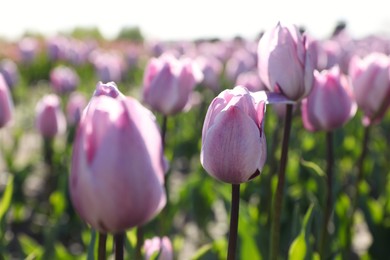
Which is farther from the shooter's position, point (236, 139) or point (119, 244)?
point (236, 139)

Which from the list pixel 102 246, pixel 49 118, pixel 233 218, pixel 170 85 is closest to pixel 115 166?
pixel 102 246

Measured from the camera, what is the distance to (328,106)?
5.89ft

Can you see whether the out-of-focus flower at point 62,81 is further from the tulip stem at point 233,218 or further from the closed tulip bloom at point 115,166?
the closed tulip bloom at point 115,166

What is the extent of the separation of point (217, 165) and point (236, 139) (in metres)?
0.06

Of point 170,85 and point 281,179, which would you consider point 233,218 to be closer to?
point 281,179

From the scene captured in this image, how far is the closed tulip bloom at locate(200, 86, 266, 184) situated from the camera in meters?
1.05

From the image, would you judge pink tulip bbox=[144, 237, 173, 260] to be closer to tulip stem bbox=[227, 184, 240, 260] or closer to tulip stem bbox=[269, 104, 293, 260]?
tulip stem bbox=[269, 104, 293, 260]

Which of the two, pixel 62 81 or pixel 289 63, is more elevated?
pixel 289 63

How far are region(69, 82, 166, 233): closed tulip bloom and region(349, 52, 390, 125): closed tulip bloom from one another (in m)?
1.29

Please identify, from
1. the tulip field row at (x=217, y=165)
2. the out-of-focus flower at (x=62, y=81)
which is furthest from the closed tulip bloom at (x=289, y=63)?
the out-of-focus flower at (x=62, y=81)

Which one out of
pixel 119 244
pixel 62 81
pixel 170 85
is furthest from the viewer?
pixel 62 81

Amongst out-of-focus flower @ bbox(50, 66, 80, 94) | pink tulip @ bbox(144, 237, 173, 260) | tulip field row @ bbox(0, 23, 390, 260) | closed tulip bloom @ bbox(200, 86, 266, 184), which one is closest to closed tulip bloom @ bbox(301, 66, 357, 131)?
tulip field row @ bbox(0, 23, 390, 260)

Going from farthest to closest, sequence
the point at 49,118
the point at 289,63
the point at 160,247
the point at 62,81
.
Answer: the point at 62,81, the point at 49,118, the point at 160,247, the point at 289,63

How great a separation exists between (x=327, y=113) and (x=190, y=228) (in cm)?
179
